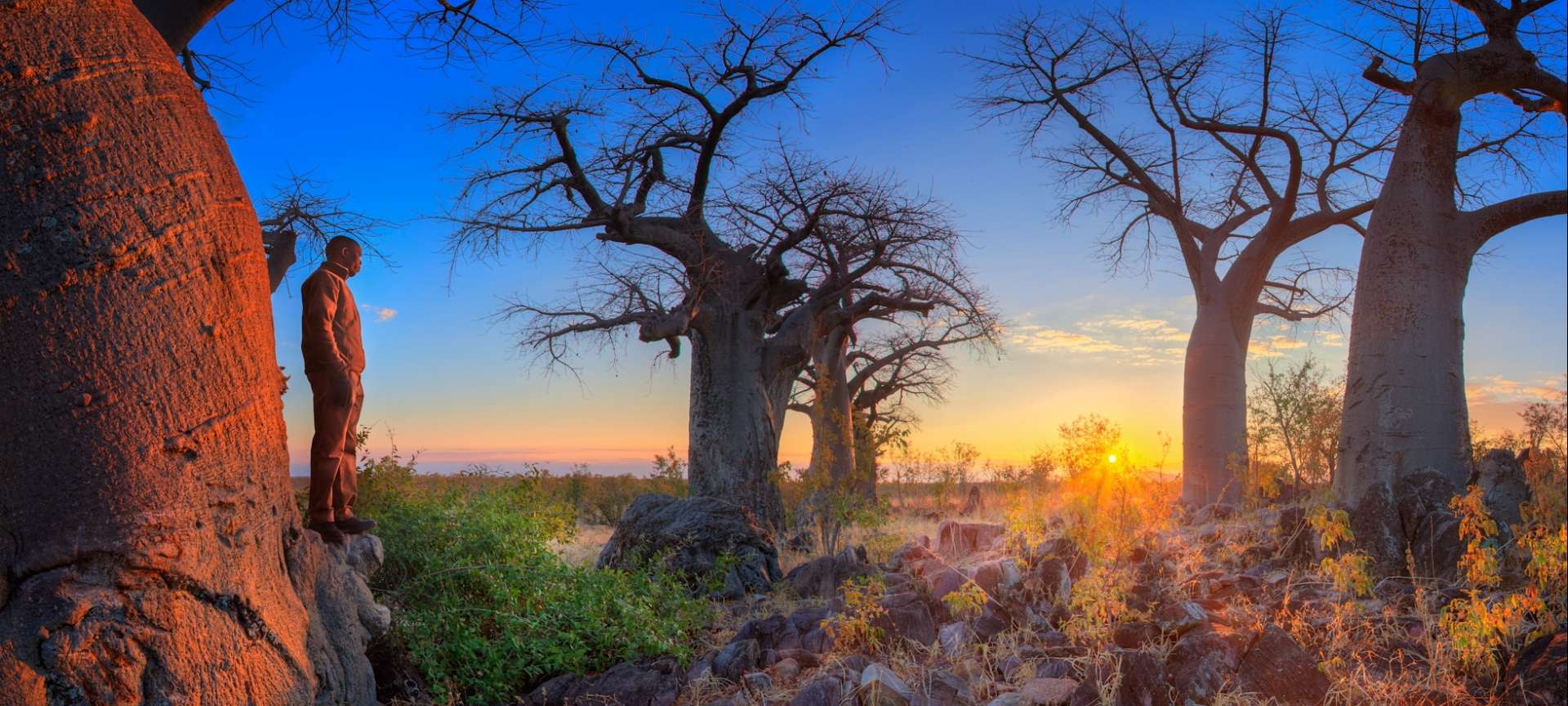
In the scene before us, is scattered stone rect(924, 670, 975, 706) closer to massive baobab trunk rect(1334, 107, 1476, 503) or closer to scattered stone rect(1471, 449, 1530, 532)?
scattered stone rect(1471, 449, 1530, 532)

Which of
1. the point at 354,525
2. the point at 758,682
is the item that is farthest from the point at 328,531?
the point at 758,682

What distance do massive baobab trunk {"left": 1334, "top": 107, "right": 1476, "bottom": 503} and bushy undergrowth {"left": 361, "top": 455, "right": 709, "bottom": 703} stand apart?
17.5ft

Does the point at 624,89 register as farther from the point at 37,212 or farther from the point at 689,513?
the point at 37,212

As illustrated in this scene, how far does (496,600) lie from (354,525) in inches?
33.4

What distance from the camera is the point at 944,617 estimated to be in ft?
18.0

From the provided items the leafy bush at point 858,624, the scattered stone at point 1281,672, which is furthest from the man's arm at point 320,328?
the scattered stone at point 1281,672

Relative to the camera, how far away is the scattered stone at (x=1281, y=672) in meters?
4.02

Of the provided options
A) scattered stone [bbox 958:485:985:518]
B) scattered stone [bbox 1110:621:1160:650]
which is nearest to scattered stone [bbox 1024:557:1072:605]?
scattered stone [bbox 1110:621:1160:650]

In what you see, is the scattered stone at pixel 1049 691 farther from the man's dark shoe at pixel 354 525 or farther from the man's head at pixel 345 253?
the man's head at pixel 345 253

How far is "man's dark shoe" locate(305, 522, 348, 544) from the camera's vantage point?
179 inches

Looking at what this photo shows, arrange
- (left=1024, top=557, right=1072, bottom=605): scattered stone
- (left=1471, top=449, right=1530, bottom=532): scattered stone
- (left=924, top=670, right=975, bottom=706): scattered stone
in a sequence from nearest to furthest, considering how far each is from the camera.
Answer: (left=924, top=670, right=975, bottom=706): scattered stone < (left=1024, top=557, right=1072, bottom=605): scattered stone < (left=1471, top=449, right=1530, bottom=532): scattered stone

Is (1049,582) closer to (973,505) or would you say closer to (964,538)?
(964,538)

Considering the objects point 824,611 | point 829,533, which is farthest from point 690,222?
point 824,611

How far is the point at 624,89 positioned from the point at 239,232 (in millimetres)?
6774
